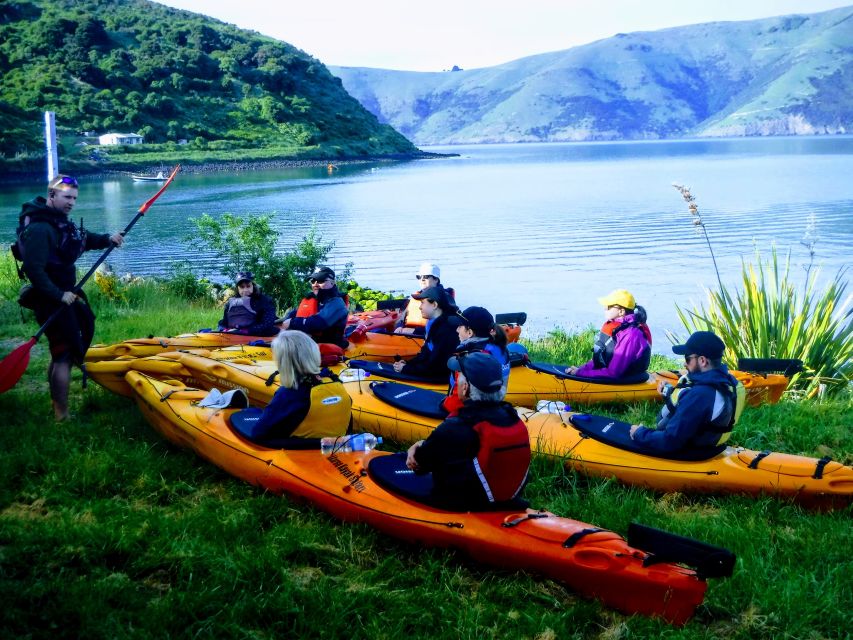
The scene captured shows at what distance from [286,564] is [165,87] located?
338 feet

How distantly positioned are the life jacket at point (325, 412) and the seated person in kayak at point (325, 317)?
341 centimetres

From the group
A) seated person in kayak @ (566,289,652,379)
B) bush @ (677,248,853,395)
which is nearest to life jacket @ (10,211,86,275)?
seated person in kayak @ (566,289,652,379)

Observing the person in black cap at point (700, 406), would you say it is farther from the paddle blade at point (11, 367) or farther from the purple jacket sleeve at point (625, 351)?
the paddle blade at point (11, 367)

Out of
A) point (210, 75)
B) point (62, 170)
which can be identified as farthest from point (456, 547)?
point (210, 75)

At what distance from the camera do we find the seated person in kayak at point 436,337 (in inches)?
281

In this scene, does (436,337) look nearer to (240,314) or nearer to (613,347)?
(613,347)

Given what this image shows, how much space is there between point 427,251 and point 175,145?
64191mm

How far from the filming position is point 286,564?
14.8 ft

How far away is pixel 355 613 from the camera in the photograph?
4016mm

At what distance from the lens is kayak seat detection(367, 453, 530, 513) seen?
4570 mm

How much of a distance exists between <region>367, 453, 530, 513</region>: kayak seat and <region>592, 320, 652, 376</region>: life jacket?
336 cm

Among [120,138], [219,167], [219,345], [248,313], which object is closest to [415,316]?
[248,313]

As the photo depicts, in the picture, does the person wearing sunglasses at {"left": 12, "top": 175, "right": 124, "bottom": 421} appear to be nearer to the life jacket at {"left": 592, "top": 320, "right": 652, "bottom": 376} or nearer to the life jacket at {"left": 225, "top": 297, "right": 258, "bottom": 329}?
the life jacket at {"left": 225, "top": 297, "right": 258, "bottom": 329}

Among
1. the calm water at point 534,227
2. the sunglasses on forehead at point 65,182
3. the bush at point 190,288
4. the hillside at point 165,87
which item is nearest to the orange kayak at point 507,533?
the sunglasses on forehead at point 65,182
